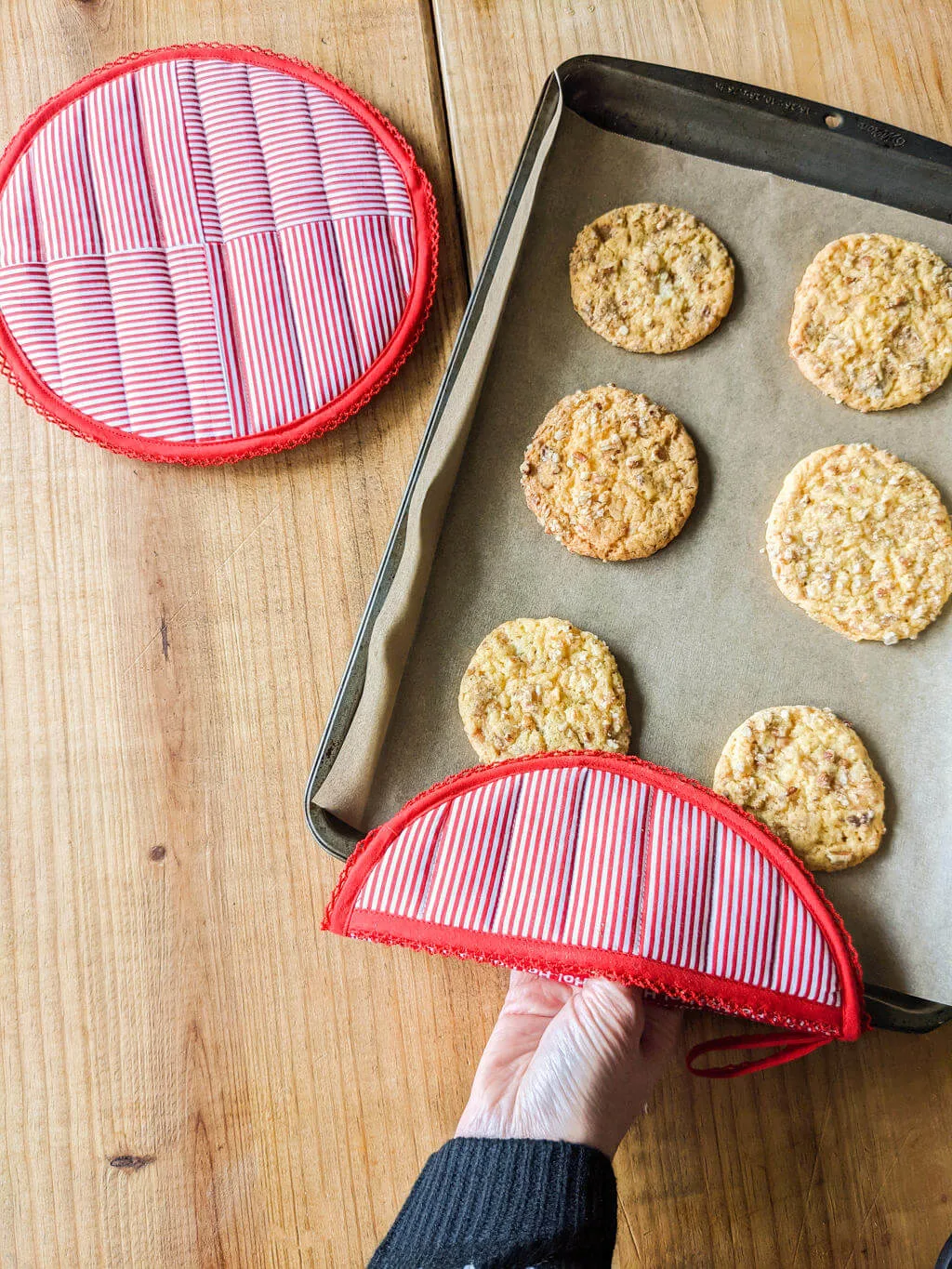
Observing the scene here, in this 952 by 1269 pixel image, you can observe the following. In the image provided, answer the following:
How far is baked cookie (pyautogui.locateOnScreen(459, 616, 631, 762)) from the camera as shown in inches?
40.5


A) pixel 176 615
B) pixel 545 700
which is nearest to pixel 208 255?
pixel 176 615

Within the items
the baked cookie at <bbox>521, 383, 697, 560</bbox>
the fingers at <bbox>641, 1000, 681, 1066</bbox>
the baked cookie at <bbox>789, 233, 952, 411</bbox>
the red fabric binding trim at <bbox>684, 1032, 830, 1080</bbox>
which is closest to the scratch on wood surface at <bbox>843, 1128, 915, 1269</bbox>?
the red fabric binding trim at <bbox>684, 1032, 830, 1080</bbox>

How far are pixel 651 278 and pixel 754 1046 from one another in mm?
892

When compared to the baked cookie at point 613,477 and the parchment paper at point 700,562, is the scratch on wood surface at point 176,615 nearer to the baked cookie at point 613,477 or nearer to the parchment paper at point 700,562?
the parchment paper at point 700,562

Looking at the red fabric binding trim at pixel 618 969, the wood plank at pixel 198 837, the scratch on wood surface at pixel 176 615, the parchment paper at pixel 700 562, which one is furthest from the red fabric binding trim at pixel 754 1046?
the scratch on wood surface at pixel 176 615

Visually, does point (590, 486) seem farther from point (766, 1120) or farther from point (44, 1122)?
point (44, 1122)

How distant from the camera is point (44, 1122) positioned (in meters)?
1.04

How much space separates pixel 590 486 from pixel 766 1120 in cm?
76

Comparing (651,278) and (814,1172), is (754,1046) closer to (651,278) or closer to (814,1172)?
(814,1172)

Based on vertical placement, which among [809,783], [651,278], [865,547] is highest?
[651,278]

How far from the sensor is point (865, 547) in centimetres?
105

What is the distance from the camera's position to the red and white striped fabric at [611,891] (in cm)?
90

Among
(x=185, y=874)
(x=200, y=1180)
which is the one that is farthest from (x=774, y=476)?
(x=200, y=1180)

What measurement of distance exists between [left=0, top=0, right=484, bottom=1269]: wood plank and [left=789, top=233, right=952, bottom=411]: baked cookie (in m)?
0.47
